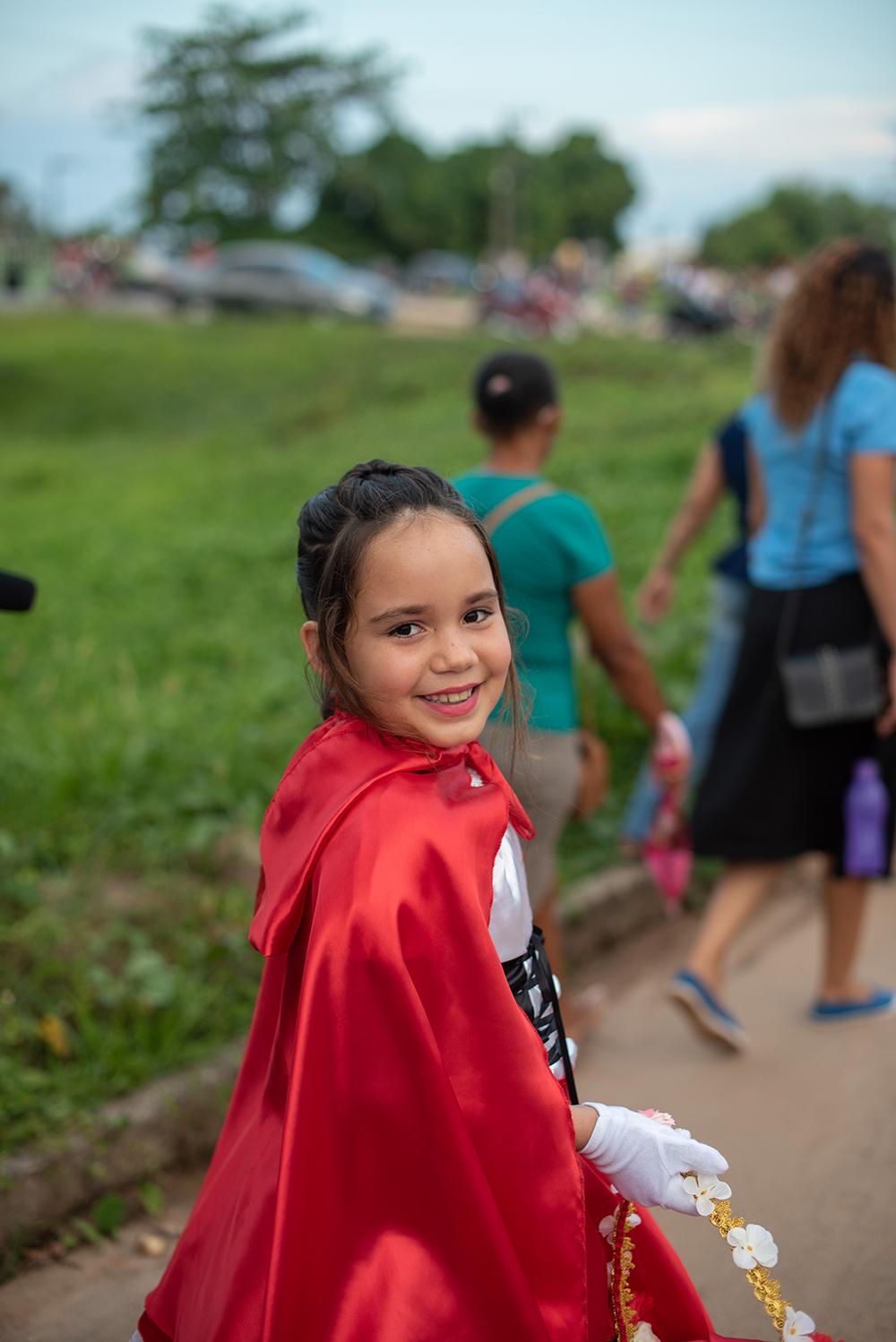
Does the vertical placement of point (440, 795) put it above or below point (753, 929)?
above

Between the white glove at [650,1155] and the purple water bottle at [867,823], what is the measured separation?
5.92ft

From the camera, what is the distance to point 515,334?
2433cm

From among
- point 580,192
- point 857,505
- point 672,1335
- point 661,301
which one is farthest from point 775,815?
point 580,192

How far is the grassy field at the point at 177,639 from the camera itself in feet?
11.3

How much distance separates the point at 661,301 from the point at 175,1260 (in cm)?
3218

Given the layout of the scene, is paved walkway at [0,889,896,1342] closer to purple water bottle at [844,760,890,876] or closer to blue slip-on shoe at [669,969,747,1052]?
blue slip-on shoe at [669,969,747,1052]

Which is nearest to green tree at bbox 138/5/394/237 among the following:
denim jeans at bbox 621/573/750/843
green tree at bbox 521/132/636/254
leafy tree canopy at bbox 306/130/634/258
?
leafy tree canopy at bbox 306/130/634/258

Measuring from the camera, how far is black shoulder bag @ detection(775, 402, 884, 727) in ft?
11.2

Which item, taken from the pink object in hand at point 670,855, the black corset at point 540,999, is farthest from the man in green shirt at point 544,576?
the black corset at point 540,999

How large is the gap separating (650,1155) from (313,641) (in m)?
0.85

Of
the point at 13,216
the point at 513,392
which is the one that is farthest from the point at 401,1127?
the point at 13,216

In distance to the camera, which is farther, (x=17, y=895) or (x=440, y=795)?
(x=17, y=895)

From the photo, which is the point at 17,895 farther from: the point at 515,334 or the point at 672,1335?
the point at 515,334

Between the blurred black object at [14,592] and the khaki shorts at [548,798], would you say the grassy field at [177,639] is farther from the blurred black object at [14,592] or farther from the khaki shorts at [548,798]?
the blurred black object at [14,592]
